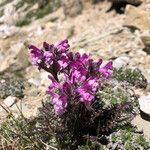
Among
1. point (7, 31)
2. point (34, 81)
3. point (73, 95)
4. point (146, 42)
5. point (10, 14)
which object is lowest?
point (10, 14)

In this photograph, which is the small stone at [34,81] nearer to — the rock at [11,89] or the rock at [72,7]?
the rock at [11,89]

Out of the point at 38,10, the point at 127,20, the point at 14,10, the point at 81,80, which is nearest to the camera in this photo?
the point at 81,80

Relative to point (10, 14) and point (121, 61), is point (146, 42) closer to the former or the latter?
point (121, 61)

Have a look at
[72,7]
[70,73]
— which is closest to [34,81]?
[70,73]

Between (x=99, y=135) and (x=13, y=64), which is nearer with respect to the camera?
(x=99, y=135)

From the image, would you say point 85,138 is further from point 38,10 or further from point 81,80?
point 38,10

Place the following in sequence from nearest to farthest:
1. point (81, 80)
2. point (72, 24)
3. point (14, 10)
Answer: point (81, 80) < point (72, 24) < point (14, 10)

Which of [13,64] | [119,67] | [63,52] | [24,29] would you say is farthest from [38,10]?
[63,52]
